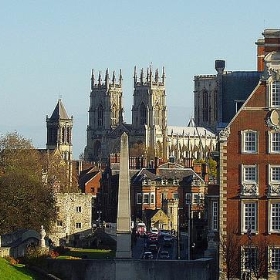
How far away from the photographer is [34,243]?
275ft

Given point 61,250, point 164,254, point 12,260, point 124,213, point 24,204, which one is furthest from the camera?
point 24,204

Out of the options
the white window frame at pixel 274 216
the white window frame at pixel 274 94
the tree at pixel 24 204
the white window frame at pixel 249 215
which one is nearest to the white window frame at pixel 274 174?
the white window frame at pixel 274 216

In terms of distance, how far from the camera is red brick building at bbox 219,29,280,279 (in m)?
70.1

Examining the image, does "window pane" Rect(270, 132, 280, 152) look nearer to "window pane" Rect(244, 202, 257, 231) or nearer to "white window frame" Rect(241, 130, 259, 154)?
"white window frame" Rect(241, 130, 259, 154)

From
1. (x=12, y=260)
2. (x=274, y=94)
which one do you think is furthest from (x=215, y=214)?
(x=12, y=260)

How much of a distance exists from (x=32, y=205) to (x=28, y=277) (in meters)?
29.2

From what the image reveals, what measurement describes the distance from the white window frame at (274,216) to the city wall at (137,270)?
370 cm

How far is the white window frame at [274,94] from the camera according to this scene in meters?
70.2

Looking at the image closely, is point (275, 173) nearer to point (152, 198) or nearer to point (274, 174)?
point (274, 174)

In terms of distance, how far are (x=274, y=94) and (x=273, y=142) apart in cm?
253

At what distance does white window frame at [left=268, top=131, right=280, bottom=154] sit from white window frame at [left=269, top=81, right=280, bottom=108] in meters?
1.47

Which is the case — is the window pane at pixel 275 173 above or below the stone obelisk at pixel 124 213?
above

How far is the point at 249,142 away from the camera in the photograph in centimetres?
7044

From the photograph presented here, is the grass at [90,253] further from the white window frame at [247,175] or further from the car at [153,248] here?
the white window frame at [247,175]
